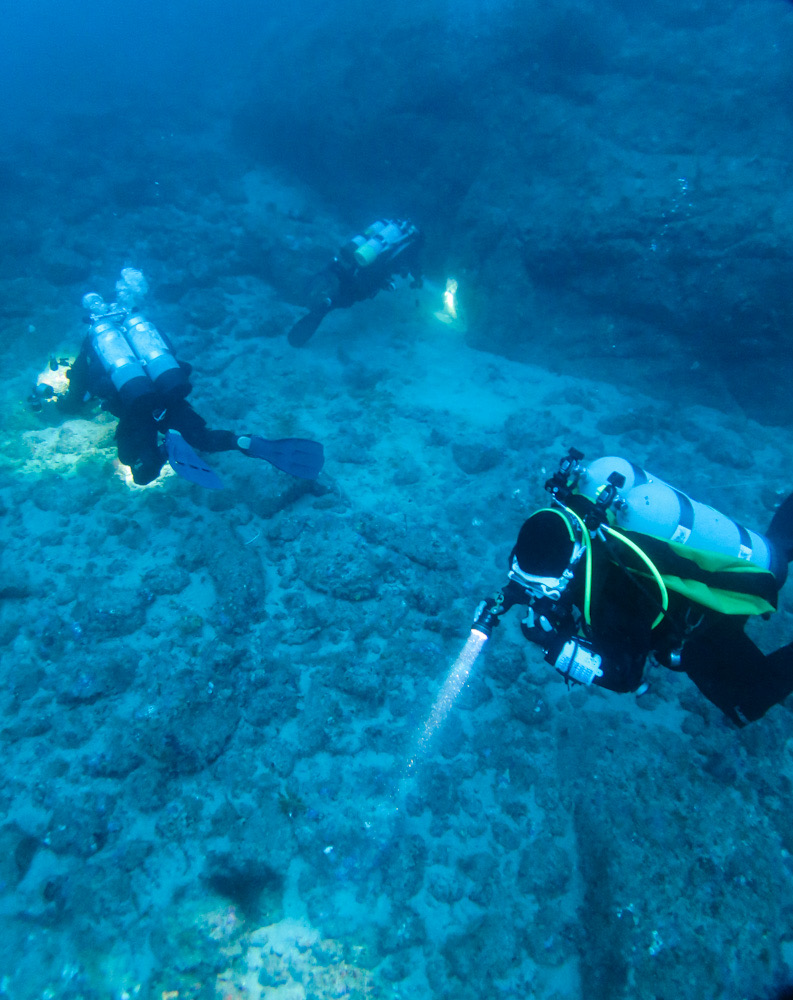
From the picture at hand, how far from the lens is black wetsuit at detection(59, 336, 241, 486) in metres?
5.41

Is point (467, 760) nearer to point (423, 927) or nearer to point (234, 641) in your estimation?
point (423, 927)

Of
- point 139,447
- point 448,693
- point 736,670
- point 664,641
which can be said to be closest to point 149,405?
point 139,447

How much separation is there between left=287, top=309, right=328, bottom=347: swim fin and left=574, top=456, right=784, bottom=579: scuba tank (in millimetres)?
6560

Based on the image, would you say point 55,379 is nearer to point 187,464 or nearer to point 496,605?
point 187,464

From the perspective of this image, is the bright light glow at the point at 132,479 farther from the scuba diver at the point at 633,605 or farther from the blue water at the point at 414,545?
the scuba diver at the point at 633,605

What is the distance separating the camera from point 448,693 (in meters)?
4.40

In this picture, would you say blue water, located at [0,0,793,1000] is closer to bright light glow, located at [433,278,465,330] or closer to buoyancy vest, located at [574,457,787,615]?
bright light glow, located at [433,278,465,330]

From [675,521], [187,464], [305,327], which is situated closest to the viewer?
[675,521]

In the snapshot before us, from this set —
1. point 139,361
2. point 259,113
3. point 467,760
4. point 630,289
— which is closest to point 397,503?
point 467,760

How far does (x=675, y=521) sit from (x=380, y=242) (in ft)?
23.4

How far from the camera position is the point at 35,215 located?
1148cm

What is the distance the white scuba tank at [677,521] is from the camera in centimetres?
358

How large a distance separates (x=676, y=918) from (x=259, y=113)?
1997cm

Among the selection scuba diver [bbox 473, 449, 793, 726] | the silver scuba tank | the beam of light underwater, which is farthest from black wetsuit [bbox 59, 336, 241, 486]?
the silver scuba tank
